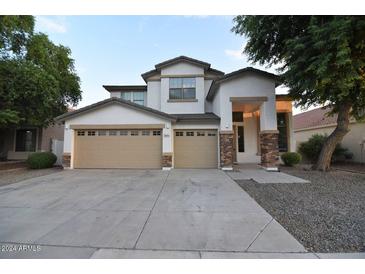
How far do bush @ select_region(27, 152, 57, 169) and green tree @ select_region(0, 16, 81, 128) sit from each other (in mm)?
2308

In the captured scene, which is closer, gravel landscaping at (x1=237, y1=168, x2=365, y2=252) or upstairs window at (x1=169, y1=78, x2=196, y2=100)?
gravel landscaping at (x1=237, y1=168, x2=365, y2=252)

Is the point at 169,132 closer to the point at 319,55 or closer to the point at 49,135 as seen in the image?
the point at 319,55

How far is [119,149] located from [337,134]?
1223 centimetres

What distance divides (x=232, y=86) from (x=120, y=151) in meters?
7.75

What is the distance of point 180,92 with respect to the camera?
14.2m

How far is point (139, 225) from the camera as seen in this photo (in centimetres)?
382

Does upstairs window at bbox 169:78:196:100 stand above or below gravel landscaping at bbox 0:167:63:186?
above

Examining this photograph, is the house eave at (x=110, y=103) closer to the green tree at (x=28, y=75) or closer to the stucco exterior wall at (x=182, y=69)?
the green tree at (x=28, y=75)

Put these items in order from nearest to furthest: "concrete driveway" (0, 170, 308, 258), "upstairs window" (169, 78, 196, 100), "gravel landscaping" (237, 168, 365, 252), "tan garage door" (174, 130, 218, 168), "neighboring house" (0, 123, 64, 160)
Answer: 1. "concrete driveway" (0, 170, 308, 258)
2. "gravel landscaping" (237, 168, 365, 252)
3. "tan garage door" (174, 130, 218, 168)
4. "upstairs window" (169, 78, 196, 100)
5. "neighboring house" (0, 123, 64, 160)

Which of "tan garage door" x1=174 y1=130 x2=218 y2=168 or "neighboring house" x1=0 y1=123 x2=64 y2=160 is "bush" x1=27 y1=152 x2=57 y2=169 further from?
"tan garage door" x1=174 y1=130 x2=218 y2=168

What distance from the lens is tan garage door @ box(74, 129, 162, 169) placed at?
1149cm

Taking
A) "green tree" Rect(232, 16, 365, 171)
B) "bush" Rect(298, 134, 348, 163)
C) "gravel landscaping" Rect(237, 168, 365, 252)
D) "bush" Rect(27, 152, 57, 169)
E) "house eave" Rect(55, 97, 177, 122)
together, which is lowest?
"gravel landscaping" Rect(237, 168, 365, 252)

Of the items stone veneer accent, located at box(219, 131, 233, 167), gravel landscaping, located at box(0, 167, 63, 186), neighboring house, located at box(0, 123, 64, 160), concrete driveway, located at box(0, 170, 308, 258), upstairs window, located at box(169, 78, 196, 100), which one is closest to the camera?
concrete driveway, located at box(0, 170, 308, 258)

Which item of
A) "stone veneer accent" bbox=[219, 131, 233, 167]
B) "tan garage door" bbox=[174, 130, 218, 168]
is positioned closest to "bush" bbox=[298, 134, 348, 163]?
"stone veneer accent" bbox=[219, 131, 233, 167]
